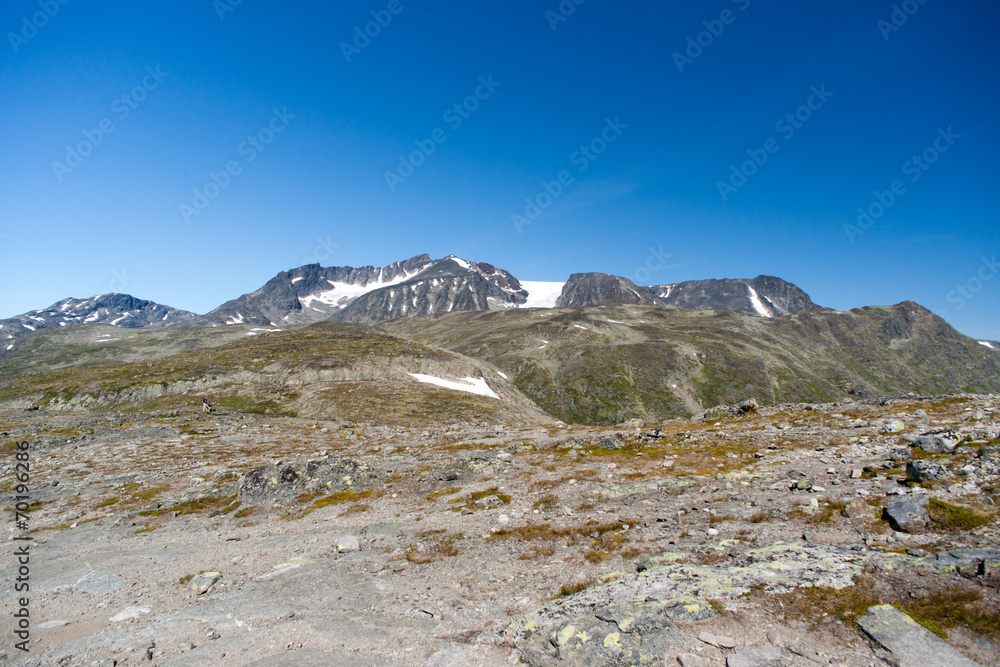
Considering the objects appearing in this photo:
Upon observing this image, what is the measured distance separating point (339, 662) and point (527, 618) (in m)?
4.34

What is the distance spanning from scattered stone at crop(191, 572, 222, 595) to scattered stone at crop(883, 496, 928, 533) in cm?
2132

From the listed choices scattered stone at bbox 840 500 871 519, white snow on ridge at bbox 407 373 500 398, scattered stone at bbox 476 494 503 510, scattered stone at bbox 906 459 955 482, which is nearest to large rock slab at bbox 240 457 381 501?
scattered stone at bbox 476 494 503 510

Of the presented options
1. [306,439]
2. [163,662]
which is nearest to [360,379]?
[306,439]

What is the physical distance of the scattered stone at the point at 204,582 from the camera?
14067 mm

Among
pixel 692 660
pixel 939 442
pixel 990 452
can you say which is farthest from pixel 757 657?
pixel 939 442

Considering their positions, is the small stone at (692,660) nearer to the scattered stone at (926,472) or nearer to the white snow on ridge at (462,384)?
the scattered stone at (926,472)

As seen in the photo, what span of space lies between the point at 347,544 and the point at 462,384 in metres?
92.5

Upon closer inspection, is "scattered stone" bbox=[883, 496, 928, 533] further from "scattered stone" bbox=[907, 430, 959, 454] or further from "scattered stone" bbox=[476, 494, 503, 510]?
"scattered stone" bbox=[476, 494, 503, 510]

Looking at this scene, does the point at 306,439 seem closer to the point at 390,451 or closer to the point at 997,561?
the point at 390,451

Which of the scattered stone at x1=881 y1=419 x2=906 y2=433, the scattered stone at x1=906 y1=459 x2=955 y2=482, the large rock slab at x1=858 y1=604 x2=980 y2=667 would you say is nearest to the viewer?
the large rock slab at x1=858 y1=604 x2=980 y2=667

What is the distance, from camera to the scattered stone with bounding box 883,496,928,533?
12.4 m

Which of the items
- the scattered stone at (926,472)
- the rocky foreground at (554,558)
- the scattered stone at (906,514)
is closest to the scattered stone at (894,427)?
the rocky foreground at (554,558)

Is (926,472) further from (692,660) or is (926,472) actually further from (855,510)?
(692,660)

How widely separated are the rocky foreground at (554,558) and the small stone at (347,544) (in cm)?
8
